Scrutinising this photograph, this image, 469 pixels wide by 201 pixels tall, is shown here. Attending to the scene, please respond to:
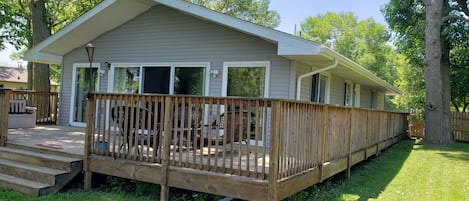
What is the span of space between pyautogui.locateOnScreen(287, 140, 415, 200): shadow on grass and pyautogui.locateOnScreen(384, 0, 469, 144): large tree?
5.11m

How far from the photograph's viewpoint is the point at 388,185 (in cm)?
567

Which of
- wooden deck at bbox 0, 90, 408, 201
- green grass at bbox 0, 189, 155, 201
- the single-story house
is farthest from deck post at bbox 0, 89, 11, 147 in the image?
the single-story house

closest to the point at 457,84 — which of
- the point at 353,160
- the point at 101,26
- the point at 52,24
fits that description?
the point at 353,160

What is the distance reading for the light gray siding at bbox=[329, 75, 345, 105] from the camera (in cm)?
1012

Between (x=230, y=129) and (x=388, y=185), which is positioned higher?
(x=230, y=129)

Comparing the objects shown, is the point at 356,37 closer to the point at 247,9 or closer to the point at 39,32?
the point at 247,9

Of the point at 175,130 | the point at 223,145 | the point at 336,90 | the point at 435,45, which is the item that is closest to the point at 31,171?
the point at 175,130

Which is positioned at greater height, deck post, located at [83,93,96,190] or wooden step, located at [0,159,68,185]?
deck post, located at [83,93,96,190]

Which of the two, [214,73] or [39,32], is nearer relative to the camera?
[214,73]

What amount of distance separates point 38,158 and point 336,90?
7.92 m

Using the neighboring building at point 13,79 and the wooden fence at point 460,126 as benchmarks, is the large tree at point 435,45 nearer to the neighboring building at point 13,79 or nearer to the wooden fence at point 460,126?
the wooden fence at point 460,126

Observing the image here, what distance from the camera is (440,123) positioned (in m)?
12.4

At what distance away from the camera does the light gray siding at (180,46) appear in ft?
24.2

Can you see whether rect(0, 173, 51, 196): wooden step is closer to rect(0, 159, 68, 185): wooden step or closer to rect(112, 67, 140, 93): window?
rect(0, 159, 68, 185): wooden step
